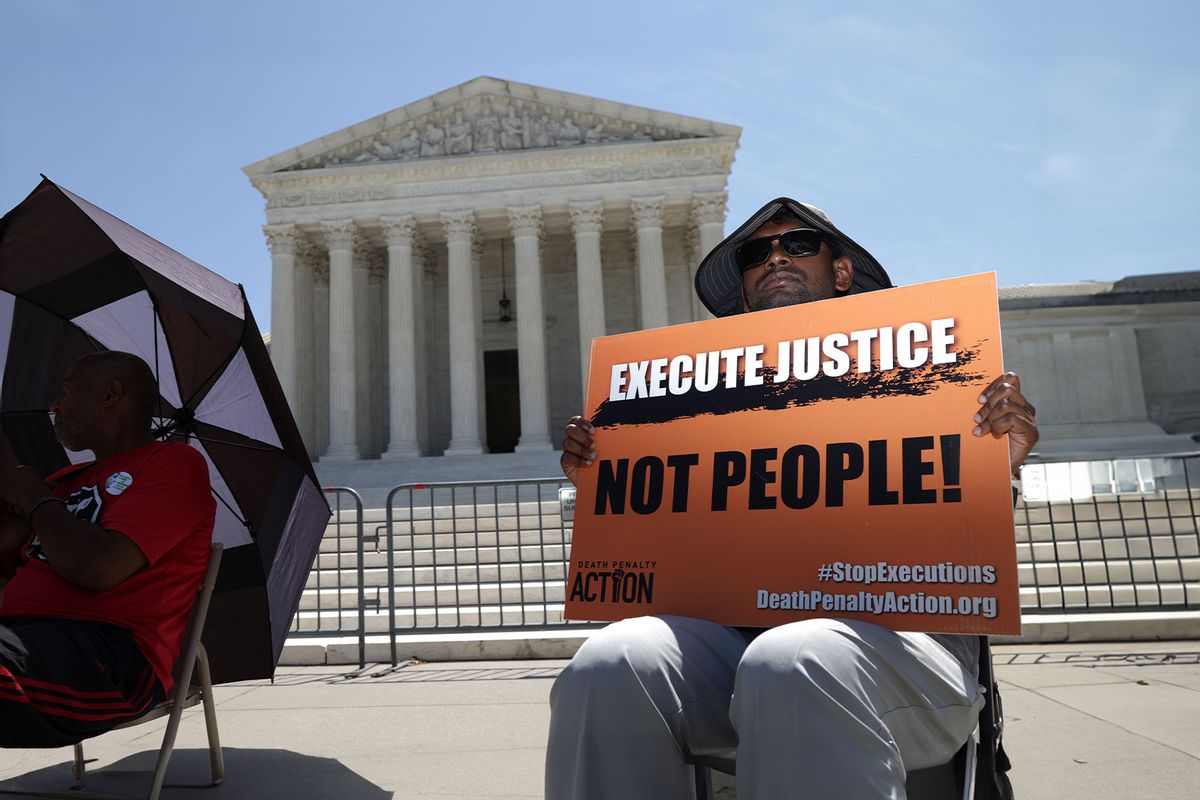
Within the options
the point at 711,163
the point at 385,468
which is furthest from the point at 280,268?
the point at 711,163

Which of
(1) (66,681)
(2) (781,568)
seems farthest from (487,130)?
(2) (781,568)

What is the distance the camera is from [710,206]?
26.4m

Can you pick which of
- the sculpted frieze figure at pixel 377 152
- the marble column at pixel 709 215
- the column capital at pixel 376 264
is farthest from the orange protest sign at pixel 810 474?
the column capital at pixel 376 264

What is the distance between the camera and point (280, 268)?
2709 cm

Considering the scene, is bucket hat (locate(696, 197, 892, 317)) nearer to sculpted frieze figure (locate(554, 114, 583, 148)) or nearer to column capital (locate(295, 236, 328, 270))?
sculpted frieze figure (locate(554, 114, 583, 148))

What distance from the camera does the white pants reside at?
163 centimetres

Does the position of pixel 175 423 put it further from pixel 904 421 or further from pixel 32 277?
pixel 904 421

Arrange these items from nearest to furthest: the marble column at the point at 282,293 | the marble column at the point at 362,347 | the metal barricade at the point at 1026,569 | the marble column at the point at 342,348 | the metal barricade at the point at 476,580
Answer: the metal barricade at the point at 1026,569, the metal barricade at the point at 476,580, the marble column at the point at 342,348, the marble column at the point at 282,293, the marble column at the point at 362,347

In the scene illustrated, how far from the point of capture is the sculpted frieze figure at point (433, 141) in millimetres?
27587

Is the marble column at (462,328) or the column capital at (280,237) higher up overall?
the column capital at (280,237)

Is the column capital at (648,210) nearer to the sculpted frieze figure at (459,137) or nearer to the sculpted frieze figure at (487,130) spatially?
the sculpted frieze figure at (487,130)

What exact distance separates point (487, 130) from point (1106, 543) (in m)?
23.9

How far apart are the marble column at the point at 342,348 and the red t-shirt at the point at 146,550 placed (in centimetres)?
2381

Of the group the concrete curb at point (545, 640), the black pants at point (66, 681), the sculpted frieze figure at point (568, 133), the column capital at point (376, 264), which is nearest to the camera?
the black pants at point (66, 681)
